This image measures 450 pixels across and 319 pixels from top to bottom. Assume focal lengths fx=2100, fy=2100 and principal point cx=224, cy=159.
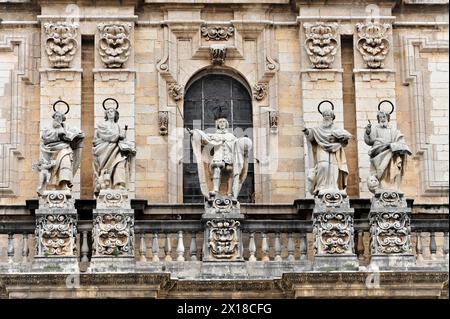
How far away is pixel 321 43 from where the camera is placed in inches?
1345

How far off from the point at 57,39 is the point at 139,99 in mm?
1650

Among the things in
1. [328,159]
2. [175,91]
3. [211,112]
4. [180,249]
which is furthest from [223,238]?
[175,91]

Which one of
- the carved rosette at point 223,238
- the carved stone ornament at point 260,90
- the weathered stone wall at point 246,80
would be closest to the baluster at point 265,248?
the carved rosette at point 223,238

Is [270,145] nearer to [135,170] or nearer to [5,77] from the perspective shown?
[135,170]

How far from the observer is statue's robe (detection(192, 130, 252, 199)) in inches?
1247

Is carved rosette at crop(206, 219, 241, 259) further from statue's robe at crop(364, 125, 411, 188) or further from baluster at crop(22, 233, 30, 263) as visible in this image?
baluster at crop(22, 233, 30, 263)

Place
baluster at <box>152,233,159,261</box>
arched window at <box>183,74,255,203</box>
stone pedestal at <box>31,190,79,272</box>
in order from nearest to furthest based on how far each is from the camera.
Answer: stone pedestal at <box>31,190,79,272</box> → baluster at <box>152,233,159,261</box> → arched window at <box>183,74,255,203</box>

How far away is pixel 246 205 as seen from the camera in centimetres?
3303

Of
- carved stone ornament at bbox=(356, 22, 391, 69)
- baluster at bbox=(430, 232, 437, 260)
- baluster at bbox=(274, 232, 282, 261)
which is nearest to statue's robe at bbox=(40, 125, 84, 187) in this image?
baluster at bbox=(274, 232, 282, 261)

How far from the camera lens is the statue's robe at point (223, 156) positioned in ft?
104

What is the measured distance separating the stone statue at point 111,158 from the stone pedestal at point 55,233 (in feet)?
2.06

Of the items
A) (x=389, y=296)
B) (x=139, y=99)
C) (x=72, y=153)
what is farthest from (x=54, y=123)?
(x=389, y=296)

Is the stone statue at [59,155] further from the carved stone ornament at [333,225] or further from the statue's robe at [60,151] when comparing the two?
the carved stone ornament at [333,225]

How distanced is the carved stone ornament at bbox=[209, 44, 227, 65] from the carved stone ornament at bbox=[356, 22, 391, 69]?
2.19m
